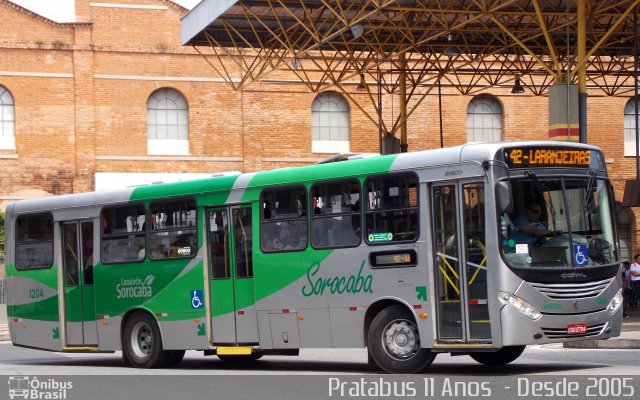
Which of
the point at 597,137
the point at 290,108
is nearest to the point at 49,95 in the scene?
the point at 290,108

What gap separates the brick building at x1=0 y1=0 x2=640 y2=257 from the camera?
43.8 m

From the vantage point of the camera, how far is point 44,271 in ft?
70.0

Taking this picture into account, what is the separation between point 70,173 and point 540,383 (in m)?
32.2

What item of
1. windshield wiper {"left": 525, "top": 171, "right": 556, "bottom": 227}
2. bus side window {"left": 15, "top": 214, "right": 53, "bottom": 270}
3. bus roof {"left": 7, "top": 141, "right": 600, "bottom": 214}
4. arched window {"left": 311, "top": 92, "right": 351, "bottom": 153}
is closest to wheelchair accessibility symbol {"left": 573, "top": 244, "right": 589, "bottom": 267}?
windshield wiper {"left": 525, "top": 171, "right": 556, "bottom": 227}

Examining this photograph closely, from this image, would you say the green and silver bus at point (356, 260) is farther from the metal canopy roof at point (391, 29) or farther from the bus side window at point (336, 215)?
the metal canopy roof at point (391, 29)

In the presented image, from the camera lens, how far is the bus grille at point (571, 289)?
592 inches

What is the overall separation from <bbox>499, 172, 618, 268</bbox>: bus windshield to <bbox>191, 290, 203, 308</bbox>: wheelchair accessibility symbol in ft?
17.9

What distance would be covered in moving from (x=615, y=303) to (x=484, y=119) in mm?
33255

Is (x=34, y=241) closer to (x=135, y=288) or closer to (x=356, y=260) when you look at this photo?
(x=135, y=288)

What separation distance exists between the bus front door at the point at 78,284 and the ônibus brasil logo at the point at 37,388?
10.3 feet

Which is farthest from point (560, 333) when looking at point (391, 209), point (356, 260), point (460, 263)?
point (356, 260)

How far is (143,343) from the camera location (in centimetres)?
1977

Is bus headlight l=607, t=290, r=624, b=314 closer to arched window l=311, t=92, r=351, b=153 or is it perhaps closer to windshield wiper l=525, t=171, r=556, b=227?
windshield wiper l=525, t=171, r=556, b=227

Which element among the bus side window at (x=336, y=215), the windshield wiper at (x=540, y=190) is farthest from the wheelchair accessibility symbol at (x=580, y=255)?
the bus side window at (x=336, y=215)
